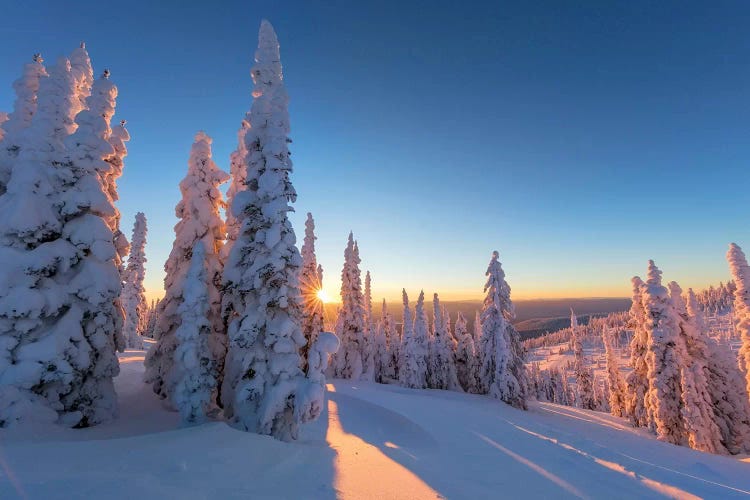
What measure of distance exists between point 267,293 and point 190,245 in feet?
23.5

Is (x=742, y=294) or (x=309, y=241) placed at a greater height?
(x=309, y=241)

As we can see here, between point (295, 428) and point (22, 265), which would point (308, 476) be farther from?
point (22, 265)

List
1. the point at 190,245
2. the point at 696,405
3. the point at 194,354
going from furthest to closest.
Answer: the point at 696,405 < the point at 190,245 < the point at 194,354

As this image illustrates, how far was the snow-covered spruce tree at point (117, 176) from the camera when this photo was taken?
50.2 feet

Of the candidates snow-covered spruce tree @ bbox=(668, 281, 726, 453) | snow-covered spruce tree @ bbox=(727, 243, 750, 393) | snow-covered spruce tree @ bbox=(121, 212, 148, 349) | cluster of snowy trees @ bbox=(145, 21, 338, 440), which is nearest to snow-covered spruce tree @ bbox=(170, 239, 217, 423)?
cluster of snowy trees @ bbox=(145, 21, 338, 440)

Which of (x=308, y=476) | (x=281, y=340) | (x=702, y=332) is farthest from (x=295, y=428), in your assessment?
(x=702, y=332)

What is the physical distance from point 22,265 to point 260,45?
12948mm

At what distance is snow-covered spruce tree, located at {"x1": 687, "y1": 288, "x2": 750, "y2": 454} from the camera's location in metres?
25.2

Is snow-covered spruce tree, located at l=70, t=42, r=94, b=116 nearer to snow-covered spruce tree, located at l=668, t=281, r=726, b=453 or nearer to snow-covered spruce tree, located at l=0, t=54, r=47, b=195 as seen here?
snow-covered spruce tree, located at l=0, t=54, r=47, b=195

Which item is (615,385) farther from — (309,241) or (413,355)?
(309,241)

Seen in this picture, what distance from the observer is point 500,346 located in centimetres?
3206

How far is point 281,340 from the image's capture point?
12.7 metres

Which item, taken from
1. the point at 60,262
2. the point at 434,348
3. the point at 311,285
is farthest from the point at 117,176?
the point at 434,348

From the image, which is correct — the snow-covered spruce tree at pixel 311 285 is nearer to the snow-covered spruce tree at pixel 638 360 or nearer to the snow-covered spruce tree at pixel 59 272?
the snow-covered spruce tree at pixel 59 272
